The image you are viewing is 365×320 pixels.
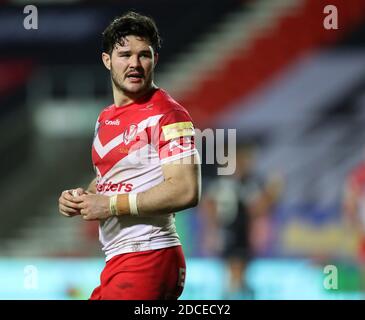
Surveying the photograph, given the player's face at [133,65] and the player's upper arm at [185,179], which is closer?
the player's upper arm at [185,179]

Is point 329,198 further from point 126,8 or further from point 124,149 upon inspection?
point 124,149

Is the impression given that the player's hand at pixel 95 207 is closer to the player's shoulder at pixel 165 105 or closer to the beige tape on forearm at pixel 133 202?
the beige tape on forearm at pixel 133 202

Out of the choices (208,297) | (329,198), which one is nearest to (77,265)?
(208,297)

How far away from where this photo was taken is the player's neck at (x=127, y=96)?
3.57m

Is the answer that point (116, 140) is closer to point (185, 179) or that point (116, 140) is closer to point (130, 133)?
point (130, 133)

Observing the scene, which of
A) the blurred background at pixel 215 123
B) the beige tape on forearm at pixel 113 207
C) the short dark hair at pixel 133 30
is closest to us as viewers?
the beige tape on forearm at pixel 113 207

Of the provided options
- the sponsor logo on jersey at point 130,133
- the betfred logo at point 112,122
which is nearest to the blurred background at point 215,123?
the betfred logo at point 112,122

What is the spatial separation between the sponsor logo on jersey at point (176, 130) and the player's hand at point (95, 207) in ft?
1.11

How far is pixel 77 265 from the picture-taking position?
946cm

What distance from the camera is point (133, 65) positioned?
138 inches

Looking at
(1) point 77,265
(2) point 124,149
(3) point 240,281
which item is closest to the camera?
(2) point 124,149

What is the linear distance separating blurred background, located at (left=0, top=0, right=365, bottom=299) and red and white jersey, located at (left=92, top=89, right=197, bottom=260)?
5338mm

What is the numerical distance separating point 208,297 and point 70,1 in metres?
4.08

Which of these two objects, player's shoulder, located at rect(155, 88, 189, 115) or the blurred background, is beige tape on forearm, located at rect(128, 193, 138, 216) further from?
Answer: the blurred background
